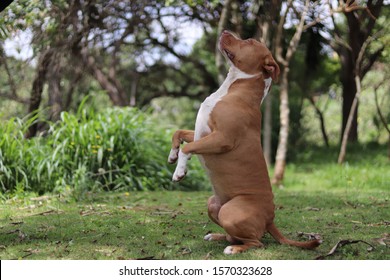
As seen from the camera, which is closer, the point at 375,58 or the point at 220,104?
the point at 220,104

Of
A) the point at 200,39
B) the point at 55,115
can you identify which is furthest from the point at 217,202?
the point at 200,39

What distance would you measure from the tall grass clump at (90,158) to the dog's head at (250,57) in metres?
3.45

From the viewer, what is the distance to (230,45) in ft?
13.3

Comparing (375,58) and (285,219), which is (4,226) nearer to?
(285,219)

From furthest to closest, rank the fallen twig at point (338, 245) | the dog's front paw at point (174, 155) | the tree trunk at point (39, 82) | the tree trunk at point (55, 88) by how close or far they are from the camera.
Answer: the tree trunk at point (55, 88) < the tree trunk at point (39, 82) < the dog's front paw at point (174, 155) < the fallen twig at point (338, 245)

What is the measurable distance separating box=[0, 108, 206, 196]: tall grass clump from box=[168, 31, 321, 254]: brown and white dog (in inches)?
128

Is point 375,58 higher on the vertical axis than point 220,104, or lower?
higher

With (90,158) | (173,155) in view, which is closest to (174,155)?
(173,155)

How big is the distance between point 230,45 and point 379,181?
223 inches

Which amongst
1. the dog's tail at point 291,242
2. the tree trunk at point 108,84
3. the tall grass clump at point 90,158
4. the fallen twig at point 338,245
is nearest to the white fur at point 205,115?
the dog's tail at point 291,242

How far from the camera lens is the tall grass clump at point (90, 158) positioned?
7.41 meters

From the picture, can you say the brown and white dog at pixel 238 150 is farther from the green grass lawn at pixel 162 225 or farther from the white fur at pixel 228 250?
the green grass lawn at pixel 162 225

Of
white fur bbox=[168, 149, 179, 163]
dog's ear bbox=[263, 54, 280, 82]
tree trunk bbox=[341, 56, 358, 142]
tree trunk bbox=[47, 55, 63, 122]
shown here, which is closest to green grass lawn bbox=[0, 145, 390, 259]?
white fur bbox=[168, 149, 179, 163]

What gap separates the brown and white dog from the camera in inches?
152
